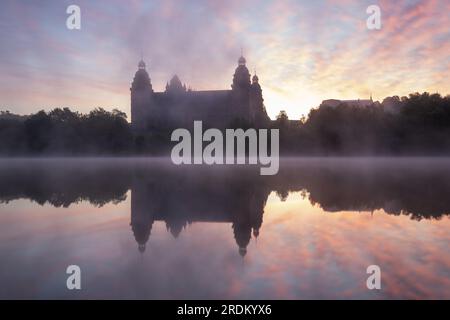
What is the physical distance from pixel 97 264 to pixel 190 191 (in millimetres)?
10355

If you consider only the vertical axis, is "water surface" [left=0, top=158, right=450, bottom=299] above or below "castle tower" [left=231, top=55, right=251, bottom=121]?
below

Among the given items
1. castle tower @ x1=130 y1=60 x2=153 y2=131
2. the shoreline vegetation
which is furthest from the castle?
the shoreline vegetation

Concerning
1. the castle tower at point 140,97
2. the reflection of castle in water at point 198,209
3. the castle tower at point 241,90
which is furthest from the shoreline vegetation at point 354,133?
the reflection of castle in water at point 198,209

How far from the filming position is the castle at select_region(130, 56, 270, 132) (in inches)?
4302

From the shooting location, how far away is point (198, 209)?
13070 mm

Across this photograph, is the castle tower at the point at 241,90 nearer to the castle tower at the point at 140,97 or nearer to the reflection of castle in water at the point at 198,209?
the castle tower at the point at 140,97

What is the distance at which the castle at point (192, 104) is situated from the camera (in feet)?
359

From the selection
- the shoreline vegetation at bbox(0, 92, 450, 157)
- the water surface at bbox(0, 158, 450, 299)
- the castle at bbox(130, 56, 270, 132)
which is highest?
the castle at bbox(130, 56, 270, 132)

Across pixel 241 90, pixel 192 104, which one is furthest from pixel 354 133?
pixel 192 104

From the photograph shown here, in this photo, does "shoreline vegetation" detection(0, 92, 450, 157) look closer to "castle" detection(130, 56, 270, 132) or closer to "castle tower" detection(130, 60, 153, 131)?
"castle" detection(130, 56, 270, 132)

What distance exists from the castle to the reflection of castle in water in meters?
85.6

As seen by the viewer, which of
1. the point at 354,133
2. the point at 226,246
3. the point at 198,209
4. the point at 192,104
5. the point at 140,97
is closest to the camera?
the point at 226,246

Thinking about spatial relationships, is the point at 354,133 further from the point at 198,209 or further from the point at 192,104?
the point at 198,209

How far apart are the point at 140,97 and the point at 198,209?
367 ft
